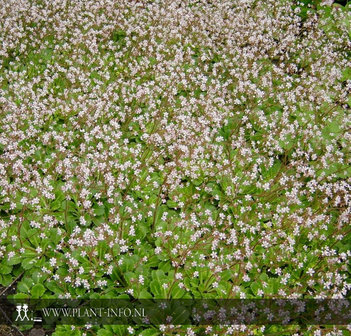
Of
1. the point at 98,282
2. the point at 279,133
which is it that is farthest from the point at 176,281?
the point at 279,133

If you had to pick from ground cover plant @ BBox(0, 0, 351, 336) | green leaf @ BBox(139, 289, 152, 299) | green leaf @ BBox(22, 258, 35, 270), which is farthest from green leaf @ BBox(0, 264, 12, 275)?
green leaf @ BBox(139, 289, 152, 299)

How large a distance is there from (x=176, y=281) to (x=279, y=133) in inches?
123

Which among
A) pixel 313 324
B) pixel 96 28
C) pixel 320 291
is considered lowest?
pixel 313 324

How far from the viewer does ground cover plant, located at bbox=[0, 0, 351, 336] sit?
15.3 feet

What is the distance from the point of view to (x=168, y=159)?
19.8 feet

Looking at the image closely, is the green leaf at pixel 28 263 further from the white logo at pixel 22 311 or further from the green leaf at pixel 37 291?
the white logo at pixel 22 311

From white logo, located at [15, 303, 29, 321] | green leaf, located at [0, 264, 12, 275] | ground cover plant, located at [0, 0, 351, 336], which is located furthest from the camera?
ground cover plant, located at [0, 0, 351, 336]

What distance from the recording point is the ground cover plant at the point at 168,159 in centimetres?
468

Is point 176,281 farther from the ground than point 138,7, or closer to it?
closer to it

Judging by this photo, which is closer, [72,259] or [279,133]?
[72,259]

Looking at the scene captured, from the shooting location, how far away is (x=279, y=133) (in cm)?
637

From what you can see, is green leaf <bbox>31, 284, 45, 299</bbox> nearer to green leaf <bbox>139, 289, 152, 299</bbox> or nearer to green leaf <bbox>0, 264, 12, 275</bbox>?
green leaf <bbox>0, 264, 12, 275</bbox>

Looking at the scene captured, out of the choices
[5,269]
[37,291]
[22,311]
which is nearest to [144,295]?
[37,291]

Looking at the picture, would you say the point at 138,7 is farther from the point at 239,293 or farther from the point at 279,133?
the point at 239,293
